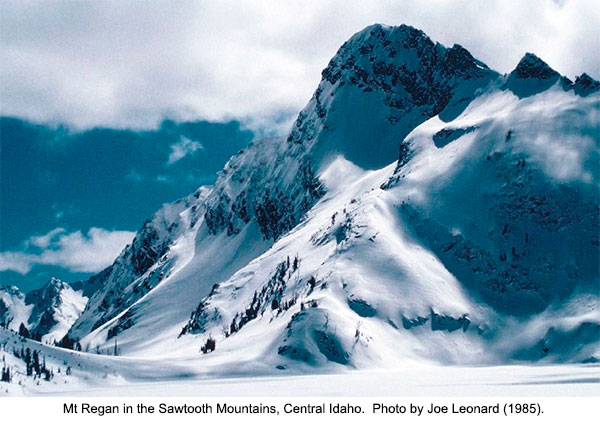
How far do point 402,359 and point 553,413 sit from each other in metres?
120

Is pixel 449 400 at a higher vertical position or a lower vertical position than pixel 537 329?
lower

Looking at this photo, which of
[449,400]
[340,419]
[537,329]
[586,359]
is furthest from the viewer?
[537,329]

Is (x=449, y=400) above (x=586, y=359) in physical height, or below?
below

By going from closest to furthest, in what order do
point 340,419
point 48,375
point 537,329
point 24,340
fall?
point 340,419 < point 48,375 < point 24,340 < point 537,329

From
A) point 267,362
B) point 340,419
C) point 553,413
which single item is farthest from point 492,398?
point 267,362

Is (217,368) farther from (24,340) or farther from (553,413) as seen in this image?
(553,413)

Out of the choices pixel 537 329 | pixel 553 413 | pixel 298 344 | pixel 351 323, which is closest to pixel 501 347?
pixel 537 329

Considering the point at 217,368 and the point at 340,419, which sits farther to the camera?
the point at 217,368

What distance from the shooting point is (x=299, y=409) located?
65188mm

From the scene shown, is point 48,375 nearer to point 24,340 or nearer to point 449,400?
point 24,340

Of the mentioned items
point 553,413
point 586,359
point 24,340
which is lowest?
point 553,413

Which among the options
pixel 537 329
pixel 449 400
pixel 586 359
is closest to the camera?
pixel 449 400

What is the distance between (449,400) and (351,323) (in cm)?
10915

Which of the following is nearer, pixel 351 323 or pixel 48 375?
pixel 48 375
